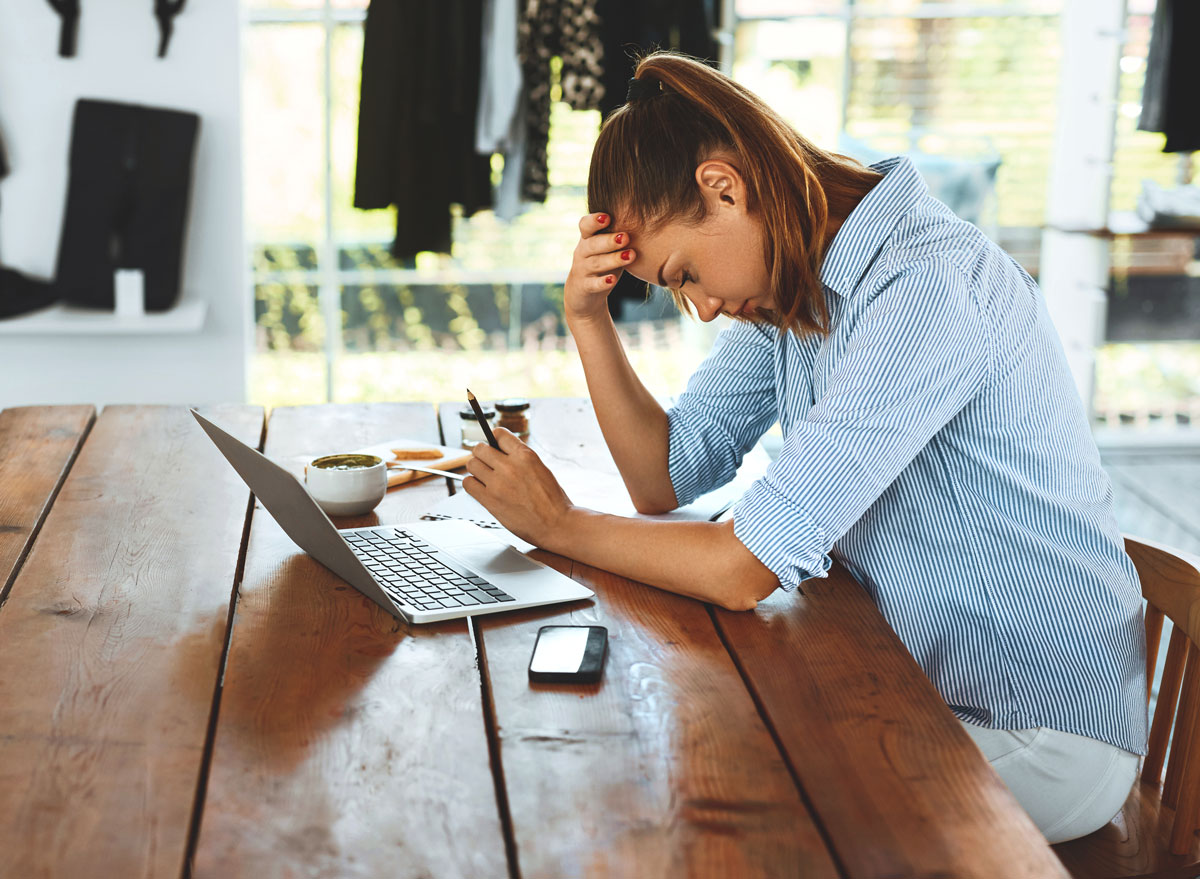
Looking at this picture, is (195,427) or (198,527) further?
(195,427)

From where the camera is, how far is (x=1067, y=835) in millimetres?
1255

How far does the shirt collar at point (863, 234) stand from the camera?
133 centimetres

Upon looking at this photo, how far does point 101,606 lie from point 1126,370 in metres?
4.19

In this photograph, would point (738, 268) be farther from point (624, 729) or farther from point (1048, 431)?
point (624, 729)

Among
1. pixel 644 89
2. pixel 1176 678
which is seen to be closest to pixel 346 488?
pixel 644 89

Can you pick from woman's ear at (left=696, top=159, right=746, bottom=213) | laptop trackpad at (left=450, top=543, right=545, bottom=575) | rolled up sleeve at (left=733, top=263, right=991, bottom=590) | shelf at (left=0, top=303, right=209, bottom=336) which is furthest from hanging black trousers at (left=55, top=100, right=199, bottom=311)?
rolled up sleeve at (left=733, top=263, right=991, bottom=590)

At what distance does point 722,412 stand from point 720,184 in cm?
46

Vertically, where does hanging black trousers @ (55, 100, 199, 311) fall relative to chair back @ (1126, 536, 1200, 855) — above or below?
above

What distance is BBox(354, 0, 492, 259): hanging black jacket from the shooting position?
3.46m

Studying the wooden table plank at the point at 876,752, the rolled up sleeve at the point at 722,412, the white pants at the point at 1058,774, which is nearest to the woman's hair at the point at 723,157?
the rolled up sleeve at the point at 722,412

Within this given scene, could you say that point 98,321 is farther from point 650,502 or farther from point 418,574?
point 418,574

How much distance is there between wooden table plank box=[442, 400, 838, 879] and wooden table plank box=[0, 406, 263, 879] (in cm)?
25

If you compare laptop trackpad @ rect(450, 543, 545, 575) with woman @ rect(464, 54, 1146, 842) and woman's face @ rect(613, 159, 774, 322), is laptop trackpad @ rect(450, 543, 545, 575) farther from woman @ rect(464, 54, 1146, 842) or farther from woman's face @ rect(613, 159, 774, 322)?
woman's face @ rect(613, 159, 774, 322)

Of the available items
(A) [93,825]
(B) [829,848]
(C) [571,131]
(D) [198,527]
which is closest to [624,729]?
(B) [829,848]
